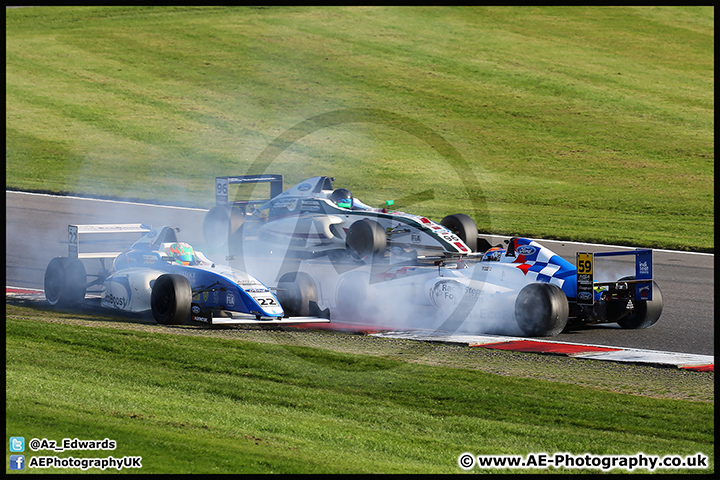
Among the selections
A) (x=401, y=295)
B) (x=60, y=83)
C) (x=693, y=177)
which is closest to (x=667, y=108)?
(x=693, y=177)

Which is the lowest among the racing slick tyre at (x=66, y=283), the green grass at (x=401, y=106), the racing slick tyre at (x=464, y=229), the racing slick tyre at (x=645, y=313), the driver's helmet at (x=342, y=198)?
the racing slick tyre at (x=645, y=313)

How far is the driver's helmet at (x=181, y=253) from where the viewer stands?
13984 millimetres

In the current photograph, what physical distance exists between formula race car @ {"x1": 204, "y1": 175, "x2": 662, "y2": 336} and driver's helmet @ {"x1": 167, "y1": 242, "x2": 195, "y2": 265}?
57.4 inches

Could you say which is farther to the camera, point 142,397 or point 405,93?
point 405,93

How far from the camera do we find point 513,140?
37469 millimetres

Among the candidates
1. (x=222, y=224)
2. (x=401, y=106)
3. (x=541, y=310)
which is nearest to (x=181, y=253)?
(x=222, y=224)

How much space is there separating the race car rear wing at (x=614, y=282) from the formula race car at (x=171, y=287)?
3.76 meters

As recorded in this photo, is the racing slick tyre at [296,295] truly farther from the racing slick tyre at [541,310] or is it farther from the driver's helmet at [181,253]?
the racing slick tyre at [541,310]

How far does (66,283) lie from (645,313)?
29.4ft

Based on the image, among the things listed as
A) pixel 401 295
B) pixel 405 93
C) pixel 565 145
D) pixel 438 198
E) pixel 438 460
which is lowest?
pixel 438 460

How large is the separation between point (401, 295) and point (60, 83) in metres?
33.9

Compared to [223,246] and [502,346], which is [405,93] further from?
[502,346]

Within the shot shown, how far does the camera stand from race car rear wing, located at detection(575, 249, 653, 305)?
1271 cm

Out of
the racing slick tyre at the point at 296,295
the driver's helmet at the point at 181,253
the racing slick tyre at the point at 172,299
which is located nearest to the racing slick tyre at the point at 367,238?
the racing slick tyre at the point at 296,295
